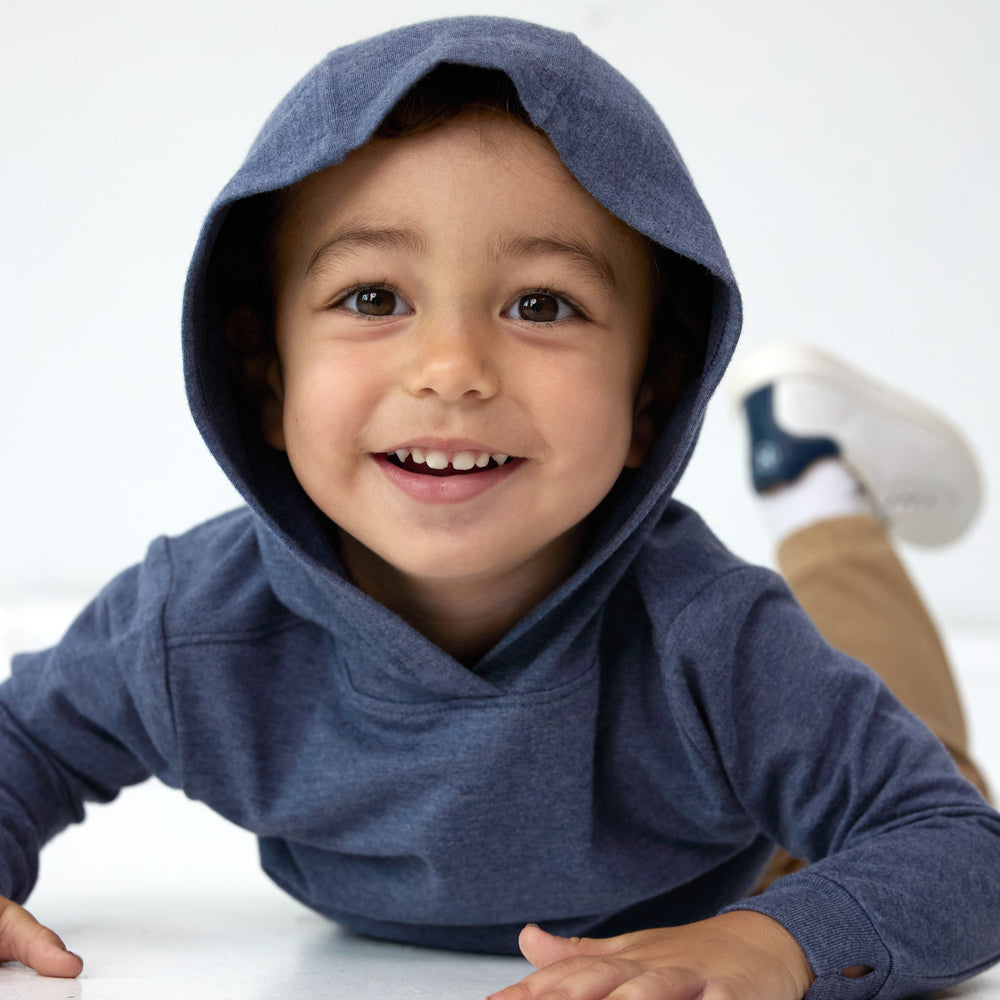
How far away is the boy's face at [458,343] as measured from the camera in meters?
0.86

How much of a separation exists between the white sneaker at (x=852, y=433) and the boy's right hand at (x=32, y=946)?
101cm

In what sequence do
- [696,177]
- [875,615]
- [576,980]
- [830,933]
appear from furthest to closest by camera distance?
[696,177] → [875,615] → [830,933] → [576,980]

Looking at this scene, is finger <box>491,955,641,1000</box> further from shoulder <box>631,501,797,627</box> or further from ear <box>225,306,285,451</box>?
ear <box>225,306,285,451</box>

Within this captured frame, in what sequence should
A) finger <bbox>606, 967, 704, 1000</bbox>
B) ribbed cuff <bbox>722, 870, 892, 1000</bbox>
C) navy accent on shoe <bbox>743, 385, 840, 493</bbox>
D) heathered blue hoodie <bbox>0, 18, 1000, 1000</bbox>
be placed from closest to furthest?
finger <bbox>606, 967, 704, 1000</bbox> < ribbed cuff <bbox>722, 870, 892, 1000</bbox> < heathered blue hoodie <bbox>0, 18, 1000, 1000</bbox> < navy accent on shoe <bbox>743, 385, 840, 493</bbox>

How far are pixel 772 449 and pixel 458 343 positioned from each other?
87cm

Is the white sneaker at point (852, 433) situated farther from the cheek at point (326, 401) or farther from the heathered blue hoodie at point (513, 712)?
the cheek at point (326, 401)

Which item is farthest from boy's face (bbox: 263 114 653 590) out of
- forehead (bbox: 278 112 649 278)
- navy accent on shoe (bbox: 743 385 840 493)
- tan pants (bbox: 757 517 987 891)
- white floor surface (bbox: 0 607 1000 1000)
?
navy accent on shoe (bbox: 743 385 840 493)

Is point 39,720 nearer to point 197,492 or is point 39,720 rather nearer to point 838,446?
point 838,446

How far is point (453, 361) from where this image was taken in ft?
2.77

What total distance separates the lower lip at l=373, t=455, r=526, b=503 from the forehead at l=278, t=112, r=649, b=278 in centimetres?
15

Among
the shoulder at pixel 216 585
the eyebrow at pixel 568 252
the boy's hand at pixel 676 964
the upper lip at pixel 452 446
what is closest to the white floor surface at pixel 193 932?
the boy's hand at pixel 676 964

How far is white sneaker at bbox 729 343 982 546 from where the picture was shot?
5.40 feet

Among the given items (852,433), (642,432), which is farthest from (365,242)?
(852,433)

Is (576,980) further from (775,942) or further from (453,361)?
(453,361)
